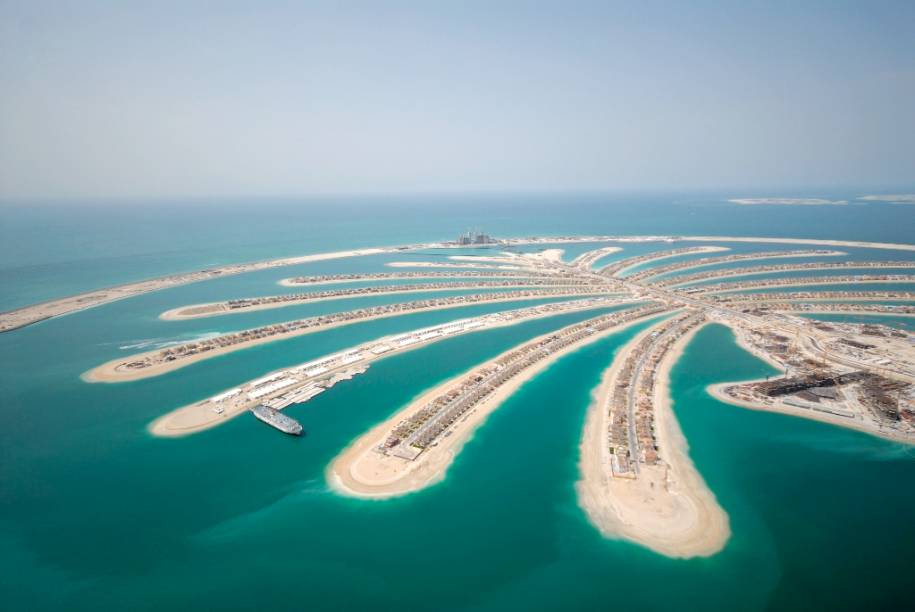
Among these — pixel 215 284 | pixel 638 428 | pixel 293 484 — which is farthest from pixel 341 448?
pixel 215 284

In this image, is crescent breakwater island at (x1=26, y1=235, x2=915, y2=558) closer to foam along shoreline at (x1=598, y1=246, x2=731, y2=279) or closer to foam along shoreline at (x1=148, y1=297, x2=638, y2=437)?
foam along shoreline at (x1=148, y1=297, x2=638, y2=437)

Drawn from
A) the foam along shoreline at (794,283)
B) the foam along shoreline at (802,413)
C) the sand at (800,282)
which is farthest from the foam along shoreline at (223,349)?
the foam along shoreline at (802,413)

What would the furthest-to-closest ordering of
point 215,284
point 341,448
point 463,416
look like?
point 215,284 → point 463,416 → point 341,448

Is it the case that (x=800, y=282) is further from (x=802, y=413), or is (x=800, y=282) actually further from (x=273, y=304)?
(x=273, y=304)

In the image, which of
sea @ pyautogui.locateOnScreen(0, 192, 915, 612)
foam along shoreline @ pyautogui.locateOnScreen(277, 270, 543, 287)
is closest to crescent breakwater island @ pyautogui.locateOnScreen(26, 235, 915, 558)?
foam along shoreline @ pyautogui.locateOnScreen(277, 270, 543, 287)

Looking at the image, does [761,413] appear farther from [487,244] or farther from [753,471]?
[487,244]
